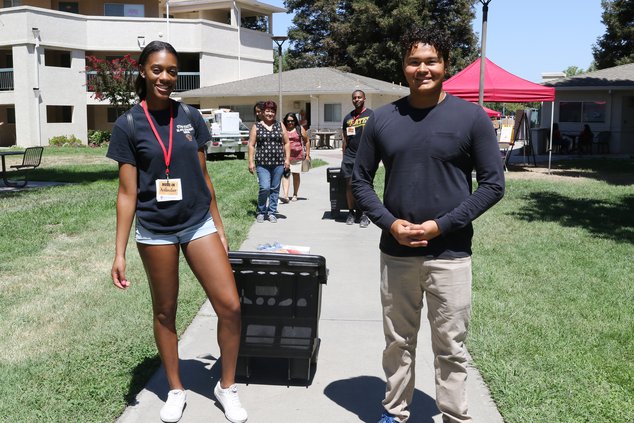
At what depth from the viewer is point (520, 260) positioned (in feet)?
27.6

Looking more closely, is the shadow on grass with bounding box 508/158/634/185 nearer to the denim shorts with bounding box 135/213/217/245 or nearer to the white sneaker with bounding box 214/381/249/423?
the white sneaker with bounding box 214/381/249/423

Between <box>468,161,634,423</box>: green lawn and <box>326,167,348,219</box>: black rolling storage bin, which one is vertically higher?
<box>326,167,348,219</box>: black rolling storage bin

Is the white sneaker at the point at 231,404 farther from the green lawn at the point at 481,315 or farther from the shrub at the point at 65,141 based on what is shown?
the shrub at the point at 65,141

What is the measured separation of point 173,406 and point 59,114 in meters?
37.8

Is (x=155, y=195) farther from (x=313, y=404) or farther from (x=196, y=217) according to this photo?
(x=313, y=404)

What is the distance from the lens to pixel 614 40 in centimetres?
4672

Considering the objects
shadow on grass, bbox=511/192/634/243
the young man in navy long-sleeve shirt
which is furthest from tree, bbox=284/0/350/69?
the young man in navy long-sleeve shirt

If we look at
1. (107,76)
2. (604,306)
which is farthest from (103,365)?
(107,76)

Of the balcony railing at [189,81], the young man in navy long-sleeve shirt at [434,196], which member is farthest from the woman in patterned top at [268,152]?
the balcony railing at [189,81]

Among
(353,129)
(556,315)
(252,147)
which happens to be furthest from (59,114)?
(556,315)

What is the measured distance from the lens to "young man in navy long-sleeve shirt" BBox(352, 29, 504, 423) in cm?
336

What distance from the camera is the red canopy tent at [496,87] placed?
19.5 meters

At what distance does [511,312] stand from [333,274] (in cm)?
219

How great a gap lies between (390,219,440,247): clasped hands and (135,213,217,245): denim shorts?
3.57 feet
